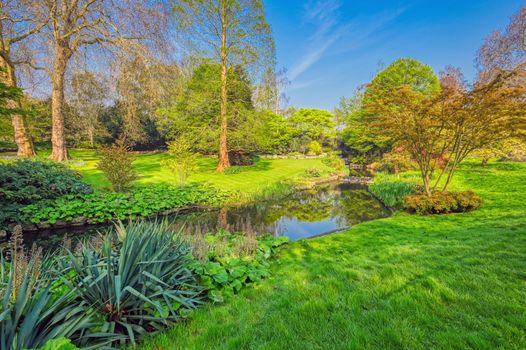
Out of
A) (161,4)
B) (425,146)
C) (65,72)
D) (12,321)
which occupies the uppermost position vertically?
(161,4)

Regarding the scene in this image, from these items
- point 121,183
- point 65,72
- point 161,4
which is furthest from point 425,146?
point 65,72

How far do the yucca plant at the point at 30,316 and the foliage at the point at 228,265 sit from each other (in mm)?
1372

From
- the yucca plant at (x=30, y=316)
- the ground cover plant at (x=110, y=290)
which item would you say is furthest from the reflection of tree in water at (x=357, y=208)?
the yucca plant at (x=30, y=316)

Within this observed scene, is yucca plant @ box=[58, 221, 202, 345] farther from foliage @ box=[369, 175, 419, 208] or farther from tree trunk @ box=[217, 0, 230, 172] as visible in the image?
tree trunk @ box=[217, 0, 230, 172]

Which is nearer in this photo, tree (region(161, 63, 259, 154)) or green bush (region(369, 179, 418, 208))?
green bush (region(369, 179, 418, 208))

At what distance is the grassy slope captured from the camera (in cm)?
206

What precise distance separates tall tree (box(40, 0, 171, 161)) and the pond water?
337 inches

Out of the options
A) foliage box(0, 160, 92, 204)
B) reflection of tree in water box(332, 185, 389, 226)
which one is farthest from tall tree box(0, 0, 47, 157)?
reflection of tree in water box(332, 185, 389, 226)

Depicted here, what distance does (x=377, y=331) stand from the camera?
2139mm

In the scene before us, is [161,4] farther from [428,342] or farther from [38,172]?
[428,342]

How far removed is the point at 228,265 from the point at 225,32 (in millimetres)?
16033

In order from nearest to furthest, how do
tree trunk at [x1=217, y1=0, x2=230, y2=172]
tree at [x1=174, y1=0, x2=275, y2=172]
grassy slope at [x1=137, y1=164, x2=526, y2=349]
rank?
grassy slope at [x1=137, y1=164, x2=526, y2=349], tree at [x1=174, y1=0, x2=275, y2=172], tree trunk at [x1=217, y1=0, x2=230, y2=172]

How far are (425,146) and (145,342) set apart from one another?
A: 953cm

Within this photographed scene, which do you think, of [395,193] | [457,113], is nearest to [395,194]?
[395,193]
